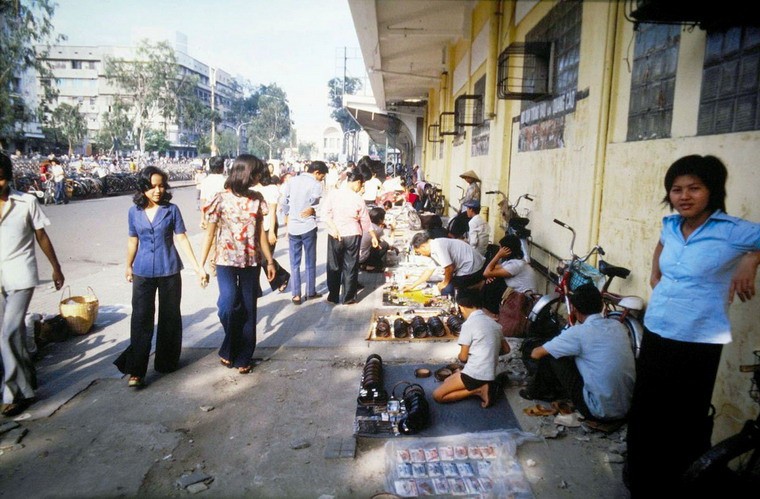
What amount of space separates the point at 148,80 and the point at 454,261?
146 ft

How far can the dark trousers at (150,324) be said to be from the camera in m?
4.38

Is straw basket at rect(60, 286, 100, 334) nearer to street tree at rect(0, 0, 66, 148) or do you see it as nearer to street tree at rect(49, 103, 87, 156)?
street tree at rect(0, 0, 66, 148)

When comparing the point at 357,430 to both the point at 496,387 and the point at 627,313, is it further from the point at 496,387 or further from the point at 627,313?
the point at 627,313

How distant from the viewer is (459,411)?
13.0ft

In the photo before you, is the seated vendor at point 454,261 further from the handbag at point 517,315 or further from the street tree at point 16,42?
the street tree at point 16,42

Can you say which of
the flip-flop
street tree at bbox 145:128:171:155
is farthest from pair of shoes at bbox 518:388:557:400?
street tree at bbox 145:128:171:155

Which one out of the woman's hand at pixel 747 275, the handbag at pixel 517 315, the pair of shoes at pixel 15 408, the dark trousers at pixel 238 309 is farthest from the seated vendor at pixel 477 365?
the pair of shoes at pixel 15 408

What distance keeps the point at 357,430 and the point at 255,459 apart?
71 centimetres

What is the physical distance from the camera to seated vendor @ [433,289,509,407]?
3.94 m

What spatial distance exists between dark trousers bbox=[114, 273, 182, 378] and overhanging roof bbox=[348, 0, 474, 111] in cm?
569

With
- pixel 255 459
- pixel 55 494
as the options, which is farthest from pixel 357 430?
pixel 55 494

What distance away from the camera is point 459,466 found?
10.4ft

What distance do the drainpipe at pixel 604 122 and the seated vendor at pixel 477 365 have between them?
5.02 ft

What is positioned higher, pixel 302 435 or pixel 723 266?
pixel 723 266
